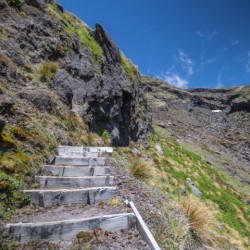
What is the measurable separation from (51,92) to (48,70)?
1491mm

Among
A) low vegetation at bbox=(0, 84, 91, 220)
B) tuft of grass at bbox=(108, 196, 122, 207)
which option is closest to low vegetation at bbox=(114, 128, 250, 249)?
tuft of grass at bbox=(108, 196, 122, 207)

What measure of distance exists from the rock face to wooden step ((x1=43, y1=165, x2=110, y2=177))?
3615mm

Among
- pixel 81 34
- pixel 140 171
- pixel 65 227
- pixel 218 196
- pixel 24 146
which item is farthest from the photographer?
pixel 218 196

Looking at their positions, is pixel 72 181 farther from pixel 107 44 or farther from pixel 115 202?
pixel 107 44

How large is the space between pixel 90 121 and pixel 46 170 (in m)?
7.57

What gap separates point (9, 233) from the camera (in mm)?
4090

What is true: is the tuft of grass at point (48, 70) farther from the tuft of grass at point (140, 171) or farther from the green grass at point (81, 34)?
the tuft of grass at point (140, 171)

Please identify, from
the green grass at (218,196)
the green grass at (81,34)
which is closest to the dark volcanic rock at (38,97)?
the green grass at (81,34)

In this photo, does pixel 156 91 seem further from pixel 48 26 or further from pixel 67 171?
pixel 67 171

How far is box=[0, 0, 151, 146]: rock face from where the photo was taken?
418 inches

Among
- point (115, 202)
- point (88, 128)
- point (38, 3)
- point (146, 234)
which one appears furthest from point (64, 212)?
point (38, 3)

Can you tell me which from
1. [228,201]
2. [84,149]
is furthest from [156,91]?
[84,149]

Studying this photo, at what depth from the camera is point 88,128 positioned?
13.4 metres

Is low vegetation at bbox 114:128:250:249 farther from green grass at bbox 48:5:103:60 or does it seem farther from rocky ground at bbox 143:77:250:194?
rocky ground at bbox 143:77:250:194
